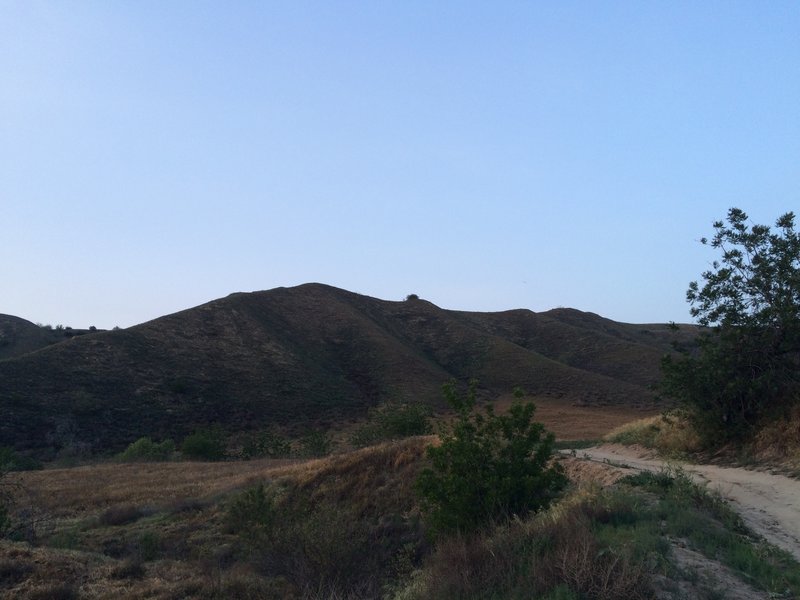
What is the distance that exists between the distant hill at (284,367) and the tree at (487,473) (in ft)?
61.3

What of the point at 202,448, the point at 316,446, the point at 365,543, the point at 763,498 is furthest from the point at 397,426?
the point at 763,498

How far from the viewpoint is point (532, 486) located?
33.7 feet

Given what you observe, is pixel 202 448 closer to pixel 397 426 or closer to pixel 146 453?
pixel 146 453

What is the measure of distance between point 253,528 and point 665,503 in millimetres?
8615

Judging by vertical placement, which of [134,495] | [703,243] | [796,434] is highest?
[703,243]

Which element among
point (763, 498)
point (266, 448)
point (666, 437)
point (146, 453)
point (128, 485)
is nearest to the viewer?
point (763, 498)

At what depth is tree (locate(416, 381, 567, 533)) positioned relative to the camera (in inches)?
401

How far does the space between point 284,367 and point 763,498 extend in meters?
48.1

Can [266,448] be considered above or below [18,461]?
below

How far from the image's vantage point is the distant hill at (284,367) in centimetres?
4322

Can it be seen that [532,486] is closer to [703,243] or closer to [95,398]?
[703,243]

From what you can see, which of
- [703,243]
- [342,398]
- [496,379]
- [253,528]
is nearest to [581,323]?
[496,379]

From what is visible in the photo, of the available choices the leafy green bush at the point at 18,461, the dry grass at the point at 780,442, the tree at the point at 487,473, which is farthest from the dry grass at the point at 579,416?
the tree at the point at 487,473

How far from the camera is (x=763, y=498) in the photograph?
12.0 m
